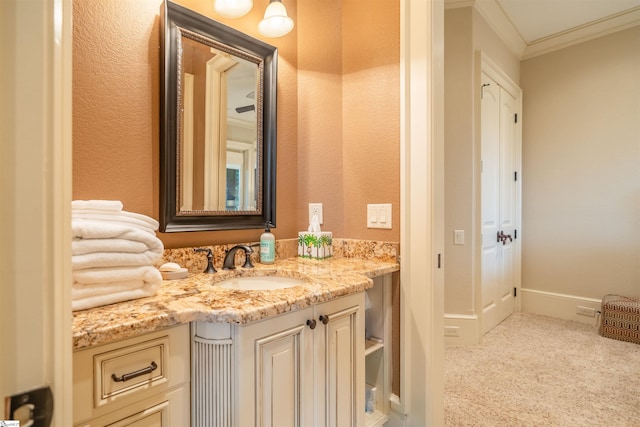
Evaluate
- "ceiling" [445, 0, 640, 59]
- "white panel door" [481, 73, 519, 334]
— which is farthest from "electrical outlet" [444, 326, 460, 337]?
"ceiling" [445, 0, 640, 59]

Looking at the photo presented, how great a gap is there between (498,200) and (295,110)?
239cm

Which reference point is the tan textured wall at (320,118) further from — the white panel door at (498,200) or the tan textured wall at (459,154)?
the white panel door at (498,200)

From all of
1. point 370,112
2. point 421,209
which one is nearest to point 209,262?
point 421,209

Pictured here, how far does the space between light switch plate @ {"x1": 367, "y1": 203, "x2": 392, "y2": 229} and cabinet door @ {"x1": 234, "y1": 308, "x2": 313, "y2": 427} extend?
71cm

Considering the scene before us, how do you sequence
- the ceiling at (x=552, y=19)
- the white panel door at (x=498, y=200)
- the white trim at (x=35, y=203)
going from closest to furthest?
1. the white trim at (x=35, y=203)
2. the ceiling at (x=552, y=19)
3. the white panel door at (x=498, y=200)

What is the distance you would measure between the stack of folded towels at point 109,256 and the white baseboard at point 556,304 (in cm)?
387

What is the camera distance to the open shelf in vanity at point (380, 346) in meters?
1.57

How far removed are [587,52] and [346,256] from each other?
135 inches

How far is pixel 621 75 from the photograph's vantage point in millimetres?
3078

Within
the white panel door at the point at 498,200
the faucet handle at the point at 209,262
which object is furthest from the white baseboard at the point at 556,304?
the faucet handle at the point at 209,262

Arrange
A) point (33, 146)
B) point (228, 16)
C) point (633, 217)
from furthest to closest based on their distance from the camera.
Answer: point (633, 217) < point (228, 16) < point (33, 146)

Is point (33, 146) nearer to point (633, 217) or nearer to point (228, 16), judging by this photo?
point (228, 16)

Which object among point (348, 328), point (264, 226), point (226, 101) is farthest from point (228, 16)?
point (348, 328)

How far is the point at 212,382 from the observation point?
0.90 meters
